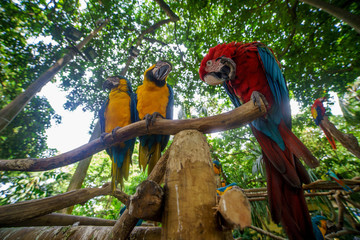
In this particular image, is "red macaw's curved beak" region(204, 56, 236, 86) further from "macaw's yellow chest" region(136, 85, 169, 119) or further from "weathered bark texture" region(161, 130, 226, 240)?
"weathered bark texture" region(161, 130, 226, 240)

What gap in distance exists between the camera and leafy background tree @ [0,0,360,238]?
12.7ft

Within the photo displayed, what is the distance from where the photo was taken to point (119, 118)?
2227 mm

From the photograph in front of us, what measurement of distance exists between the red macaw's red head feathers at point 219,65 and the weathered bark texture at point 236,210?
4.99 ft

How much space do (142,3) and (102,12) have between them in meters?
1.89

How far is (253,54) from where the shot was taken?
1.80m

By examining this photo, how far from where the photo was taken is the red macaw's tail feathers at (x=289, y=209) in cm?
104

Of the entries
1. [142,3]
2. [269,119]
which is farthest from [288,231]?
[142,3]

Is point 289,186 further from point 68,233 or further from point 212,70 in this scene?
point 68,233

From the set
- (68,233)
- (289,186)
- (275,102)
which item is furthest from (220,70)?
(68,233)

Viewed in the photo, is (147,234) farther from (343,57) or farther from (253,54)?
(343,57)

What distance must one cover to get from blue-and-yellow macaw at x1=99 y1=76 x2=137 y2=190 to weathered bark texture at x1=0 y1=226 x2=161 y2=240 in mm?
538

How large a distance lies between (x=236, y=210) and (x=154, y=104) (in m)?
1.82

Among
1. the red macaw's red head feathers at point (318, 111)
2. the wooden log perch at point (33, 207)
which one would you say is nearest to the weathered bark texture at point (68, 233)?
the wooden log perch at point (33, 207)

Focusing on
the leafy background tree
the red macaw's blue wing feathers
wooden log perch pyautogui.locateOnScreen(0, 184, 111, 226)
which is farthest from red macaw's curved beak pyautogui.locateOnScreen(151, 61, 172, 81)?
the leafy background tree
